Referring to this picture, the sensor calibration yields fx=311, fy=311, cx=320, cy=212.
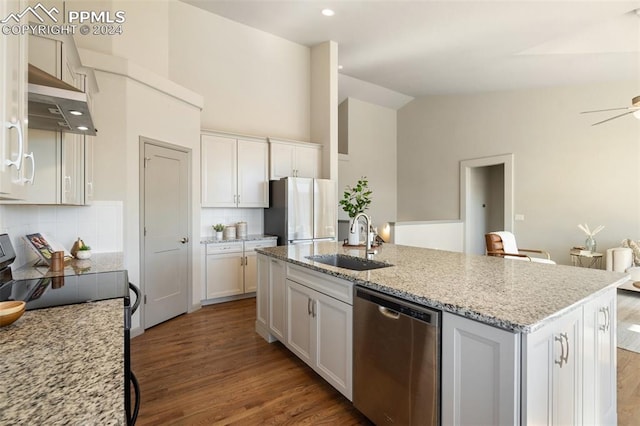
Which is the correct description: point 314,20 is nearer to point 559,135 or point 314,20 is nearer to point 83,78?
point 83,78

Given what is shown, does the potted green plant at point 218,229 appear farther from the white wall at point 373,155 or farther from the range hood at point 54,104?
the white wall at point 373,155

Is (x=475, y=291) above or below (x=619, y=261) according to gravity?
above

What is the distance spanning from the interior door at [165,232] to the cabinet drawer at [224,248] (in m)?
0.35

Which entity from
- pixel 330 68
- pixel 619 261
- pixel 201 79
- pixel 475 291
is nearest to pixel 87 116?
pixel 475 291

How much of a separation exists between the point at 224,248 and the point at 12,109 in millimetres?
3379

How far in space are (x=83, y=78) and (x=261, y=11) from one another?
2.82 meters

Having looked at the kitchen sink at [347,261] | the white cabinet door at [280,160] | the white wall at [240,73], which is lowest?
the kitchen sink at [347,261]

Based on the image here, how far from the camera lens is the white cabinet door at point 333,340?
6.23ft

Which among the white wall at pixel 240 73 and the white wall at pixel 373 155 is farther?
the white wall at pixel 373 155

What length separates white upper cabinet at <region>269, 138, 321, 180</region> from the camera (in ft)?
15.8

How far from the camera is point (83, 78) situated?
2.44 meters

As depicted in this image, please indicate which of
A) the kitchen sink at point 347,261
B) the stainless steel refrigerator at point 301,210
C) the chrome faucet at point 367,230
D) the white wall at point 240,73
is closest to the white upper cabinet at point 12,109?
the kitchen sink at point 347,261

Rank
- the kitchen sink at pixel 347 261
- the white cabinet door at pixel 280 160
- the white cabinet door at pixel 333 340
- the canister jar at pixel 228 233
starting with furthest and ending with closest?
the white cabinet door at pixel 280 160, the canister jar at pixel 228 233, the kitchen sink at pixel 347 261, the white cabinet door at pixel 333 340

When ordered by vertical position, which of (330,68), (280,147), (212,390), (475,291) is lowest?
(212,390)
